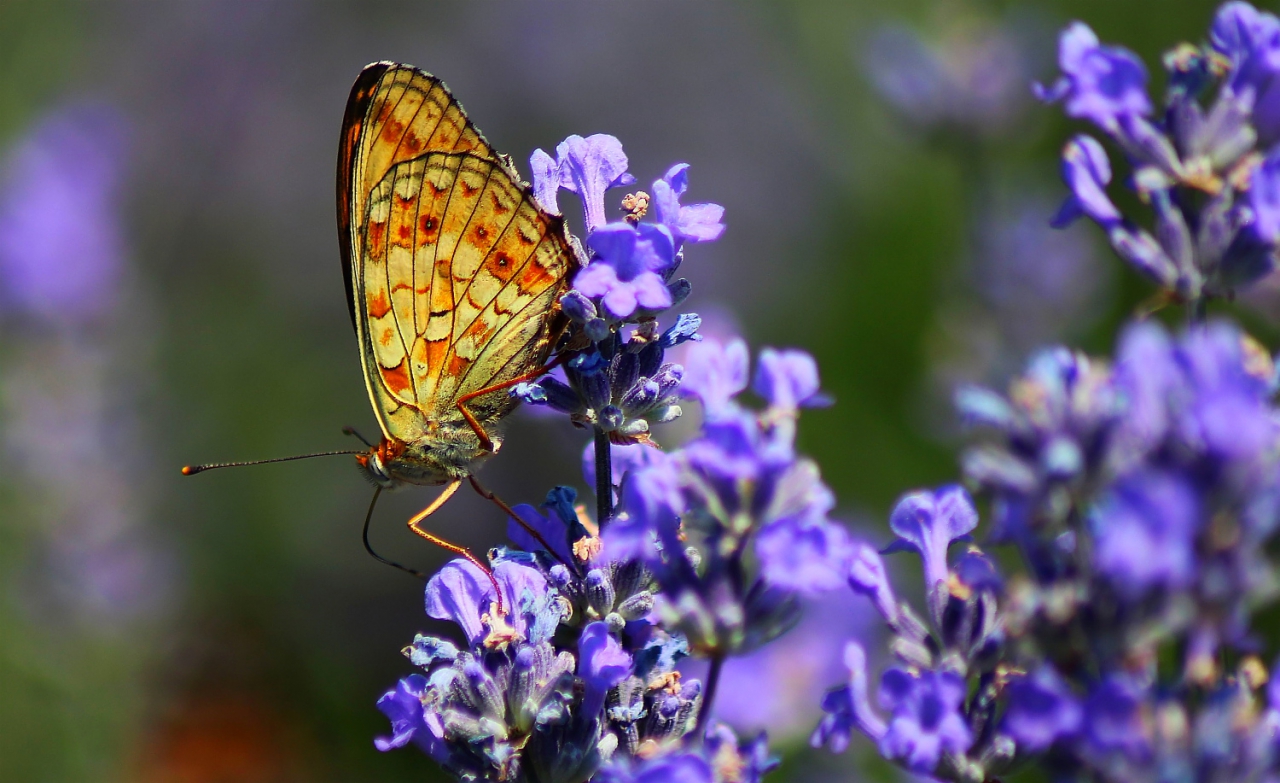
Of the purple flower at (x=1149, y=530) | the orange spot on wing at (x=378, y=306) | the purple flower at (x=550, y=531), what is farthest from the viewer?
the orange spot on wing at (x=378, y=306)

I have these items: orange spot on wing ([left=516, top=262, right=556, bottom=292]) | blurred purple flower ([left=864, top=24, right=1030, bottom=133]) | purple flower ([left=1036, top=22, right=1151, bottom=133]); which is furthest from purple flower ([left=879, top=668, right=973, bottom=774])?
blurred purple flower ([left=864, top=24, right=1030, bottom=133])

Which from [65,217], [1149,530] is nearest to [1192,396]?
[1149,530]

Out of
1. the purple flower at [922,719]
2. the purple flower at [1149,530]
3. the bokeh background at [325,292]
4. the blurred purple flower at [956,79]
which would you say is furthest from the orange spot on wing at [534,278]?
the blurred purple flower at [956,79]

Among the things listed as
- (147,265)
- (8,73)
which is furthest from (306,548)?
(8,73)

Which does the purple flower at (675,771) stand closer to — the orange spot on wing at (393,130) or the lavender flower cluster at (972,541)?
the lavender flower cluster at (972,541)

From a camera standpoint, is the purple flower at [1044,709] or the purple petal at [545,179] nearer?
the purple flower at [1044,709]
